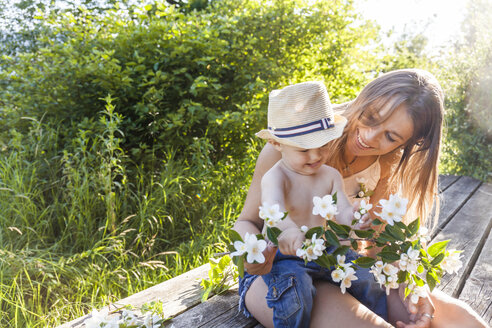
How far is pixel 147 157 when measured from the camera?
333 centimetres

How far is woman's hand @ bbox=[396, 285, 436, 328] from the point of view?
1.51m

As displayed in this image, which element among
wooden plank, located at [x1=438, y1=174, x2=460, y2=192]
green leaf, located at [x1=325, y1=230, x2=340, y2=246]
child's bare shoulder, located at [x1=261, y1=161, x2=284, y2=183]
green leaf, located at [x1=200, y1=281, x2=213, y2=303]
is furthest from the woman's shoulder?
wooden plank, located at [x1=438, y1=174, x2=460, y2=192]

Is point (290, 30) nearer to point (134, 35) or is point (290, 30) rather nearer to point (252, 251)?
point (134, 35)

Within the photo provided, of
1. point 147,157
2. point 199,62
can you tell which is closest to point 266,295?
point 147,157

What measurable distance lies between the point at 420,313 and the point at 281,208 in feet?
2.32

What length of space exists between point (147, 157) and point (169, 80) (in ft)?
2.13

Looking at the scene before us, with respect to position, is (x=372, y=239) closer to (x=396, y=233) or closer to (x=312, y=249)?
(x=396, y=233)

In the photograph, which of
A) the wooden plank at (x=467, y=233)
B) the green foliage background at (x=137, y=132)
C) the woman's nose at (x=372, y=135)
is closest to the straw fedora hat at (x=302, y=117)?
the woman's nose at (x=372, y=135)

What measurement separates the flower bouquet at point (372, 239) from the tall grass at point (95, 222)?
126cm

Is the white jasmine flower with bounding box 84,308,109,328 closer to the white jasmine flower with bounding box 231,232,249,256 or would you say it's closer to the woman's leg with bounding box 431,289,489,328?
the white jasmine flower with bounding box 231,232,249,256

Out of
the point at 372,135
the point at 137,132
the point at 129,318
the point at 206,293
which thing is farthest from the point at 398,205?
the point at 137,132

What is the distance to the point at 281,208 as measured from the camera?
1.35 m

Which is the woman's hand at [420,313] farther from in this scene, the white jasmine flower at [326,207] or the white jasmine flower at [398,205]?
the white jasmine flower at [326,207]

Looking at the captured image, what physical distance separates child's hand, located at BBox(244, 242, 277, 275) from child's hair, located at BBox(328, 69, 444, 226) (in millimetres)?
665
